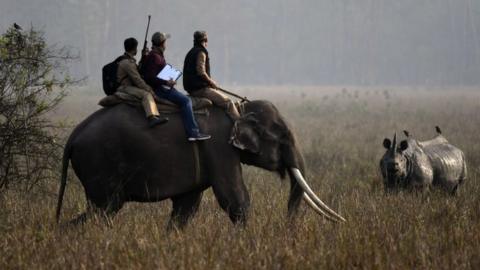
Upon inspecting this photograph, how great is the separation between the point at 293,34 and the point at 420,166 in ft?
287

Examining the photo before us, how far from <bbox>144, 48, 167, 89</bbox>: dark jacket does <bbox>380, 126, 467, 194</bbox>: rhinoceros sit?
3586 mm

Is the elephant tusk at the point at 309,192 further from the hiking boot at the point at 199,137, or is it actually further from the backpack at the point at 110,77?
the backpack at the point at 110,77

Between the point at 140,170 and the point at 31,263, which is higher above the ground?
the point at 140,170

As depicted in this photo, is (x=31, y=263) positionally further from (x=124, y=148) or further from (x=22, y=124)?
(x=22, y=124)

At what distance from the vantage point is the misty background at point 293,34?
244 feet

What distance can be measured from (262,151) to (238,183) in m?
0.51

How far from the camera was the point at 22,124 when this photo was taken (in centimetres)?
911

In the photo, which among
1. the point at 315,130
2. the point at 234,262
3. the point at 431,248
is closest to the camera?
the point at 234,262

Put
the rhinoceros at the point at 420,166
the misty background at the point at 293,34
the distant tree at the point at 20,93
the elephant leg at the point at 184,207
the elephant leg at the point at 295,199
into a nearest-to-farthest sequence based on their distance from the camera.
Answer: the elephant leg at the point at 295,199, the elephant leg at the point at 184,207, the distant tree at the point at 20,93, the rhinoceros at the point at 420,166, the misty background at the point at 293,34

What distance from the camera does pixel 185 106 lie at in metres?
7.25

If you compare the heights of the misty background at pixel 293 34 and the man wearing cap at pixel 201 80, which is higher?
the misty background at pixel 293 34

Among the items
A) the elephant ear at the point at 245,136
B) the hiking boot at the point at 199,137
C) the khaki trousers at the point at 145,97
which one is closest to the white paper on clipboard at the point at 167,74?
the khaki trousers at the point at 145,97

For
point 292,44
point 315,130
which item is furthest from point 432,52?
point 315,130

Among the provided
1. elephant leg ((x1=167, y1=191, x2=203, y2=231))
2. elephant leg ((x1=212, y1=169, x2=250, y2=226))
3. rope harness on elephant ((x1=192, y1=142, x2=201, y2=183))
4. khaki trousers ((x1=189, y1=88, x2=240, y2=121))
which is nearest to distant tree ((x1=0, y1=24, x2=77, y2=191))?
elephant leg ((x1=167, y1=191, x2=203, y2=231))
